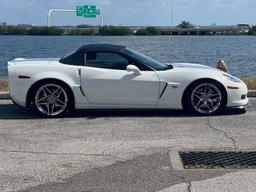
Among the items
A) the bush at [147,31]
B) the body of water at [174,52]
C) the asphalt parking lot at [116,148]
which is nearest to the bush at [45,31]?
the bush at [147,31]

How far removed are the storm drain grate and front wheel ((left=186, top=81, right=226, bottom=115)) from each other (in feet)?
9.04

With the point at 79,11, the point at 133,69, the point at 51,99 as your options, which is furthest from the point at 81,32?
the point at 133,69

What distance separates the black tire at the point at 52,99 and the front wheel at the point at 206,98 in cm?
212

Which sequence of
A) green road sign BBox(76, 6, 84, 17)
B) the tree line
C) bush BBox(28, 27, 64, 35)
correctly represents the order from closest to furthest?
1. green road sign BBox(76, 6, 84, 17)
2. bush BBox(28, 27, 64, 35)
3. the tree line

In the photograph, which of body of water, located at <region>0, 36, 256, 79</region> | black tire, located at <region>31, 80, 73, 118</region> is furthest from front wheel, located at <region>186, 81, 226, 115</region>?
body of water, located at <region>0, 36, 256, 79</region>

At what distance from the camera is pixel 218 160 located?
6.39 meters

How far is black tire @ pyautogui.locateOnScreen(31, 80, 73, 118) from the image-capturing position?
9328mm

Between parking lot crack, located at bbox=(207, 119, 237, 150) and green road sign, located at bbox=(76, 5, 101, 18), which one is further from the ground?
green road sign, located at bbox=(76, 5, 101, 18)

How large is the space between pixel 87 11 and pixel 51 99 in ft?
149

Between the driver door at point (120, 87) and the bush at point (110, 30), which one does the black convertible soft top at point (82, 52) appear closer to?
the driver door at point (120, 87)

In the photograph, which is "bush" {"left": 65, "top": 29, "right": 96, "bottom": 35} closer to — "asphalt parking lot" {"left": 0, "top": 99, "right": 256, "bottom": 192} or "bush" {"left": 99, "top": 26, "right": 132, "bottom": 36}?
"bush" {"left": 99, "top": 26, "right": 132, "bottom": 36}

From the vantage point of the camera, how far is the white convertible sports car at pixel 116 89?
9336 millimetres

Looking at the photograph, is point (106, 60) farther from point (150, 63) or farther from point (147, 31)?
point (147, 31)

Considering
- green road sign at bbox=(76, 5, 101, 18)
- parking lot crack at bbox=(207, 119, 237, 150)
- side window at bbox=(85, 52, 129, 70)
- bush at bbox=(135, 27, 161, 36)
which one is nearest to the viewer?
parking lot crack at bbox=(207, 119, 237, 150)
